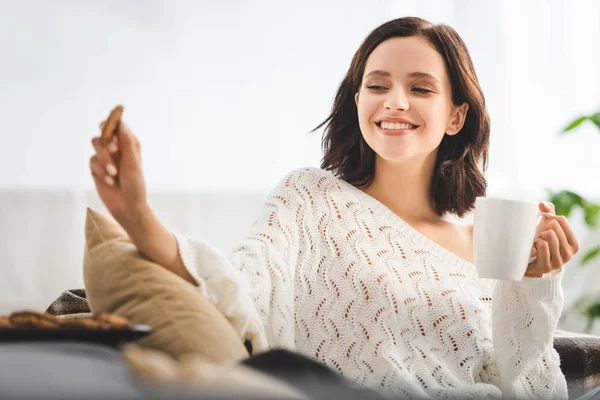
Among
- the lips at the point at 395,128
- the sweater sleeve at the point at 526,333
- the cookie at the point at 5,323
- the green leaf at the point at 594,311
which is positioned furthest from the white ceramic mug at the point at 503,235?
the green leaf at the point at 594,311

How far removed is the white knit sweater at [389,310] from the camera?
1.51 meters

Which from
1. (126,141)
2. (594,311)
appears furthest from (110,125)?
(594,311)

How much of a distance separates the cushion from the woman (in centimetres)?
18

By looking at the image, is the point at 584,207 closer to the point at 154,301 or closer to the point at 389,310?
the point at 389,310

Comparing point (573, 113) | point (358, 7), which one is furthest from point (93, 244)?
point (573, 113)

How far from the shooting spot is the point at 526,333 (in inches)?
62.7

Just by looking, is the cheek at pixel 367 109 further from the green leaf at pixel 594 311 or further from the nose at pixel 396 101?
the green leaf at pixel 594 311

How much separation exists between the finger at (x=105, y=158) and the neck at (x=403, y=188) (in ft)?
2.78

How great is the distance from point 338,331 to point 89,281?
57cm

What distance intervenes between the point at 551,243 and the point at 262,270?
1.81 feet

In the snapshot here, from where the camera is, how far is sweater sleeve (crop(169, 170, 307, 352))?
125 centimetres

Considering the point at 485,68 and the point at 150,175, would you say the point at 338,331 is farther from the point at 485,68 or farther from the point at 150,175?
the point at 485,68

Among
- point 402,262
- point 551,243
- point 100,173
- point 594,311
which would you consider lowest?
point 594,311

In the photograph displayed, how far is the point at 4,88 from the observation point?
302 centimetres
